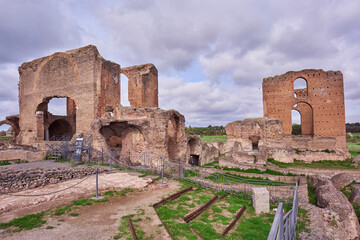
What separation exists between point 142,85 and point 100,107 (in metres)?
7.31

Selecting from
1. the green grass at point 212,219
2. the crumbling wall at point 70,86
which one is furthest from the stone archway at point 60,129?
the green grass at point 212,219

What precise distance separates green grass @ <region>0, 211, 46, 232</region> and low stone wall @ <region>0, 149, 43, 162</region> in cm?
871

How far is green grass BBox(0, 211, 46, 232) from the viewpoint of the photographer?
16.4 ft

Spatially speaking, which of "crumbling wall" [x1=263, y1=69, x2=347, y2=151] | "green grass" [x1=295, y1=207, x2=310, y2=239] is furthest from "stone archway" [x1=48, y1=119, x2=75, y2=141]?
"green grass" [x1=295, y1=207, x2=310, y2=239]

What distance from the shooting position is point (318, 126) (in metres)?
30.4

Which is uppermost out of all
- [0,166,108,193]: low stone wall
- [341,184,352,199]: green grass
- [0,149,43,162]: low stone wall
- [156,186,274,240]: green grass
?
[0,149,43,162]: low stone wall

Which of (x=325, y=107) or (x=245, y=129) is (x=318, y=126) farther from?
(x=245, y=129)

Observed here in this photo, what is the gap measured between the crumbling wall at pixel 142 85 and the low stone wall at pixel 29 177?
17.9 meters

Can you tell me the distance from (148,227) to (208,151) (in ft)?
60.9

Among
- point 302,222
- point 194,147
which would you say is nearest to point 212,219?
point 302,222

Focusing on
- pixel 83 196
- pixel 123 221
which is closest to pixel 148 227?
pixel 123 221

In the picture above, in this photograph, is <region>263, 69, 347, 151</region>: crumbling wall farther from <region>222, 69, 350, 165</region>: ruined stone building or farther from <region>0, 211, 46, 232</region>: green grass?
<region>0, 211, 46, 232</region>: green grass

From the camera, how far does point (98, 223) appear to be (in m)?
5.39

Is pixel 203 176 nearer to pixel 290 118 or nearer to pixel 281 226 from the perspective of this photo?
pixel 281 226
